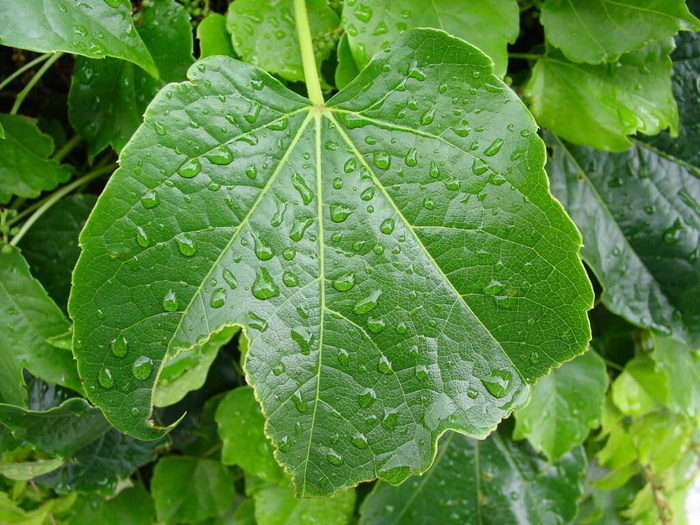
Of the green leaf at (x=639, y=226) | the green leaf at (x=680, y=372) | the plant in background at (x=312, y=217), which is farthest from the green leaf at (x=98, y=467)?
the green leaf at (x=680, y=372)

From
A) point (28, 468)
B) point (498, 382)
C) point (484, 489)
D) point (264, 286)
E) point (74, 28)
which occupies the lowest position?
point (484, 489)

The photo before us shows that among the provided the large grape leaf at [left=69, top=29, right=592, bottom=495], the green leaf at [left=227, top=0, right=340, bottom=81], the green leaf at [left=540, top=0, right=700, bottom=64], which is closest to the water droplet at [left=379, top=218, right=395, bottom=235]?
the large grape leaf at [left=69, top=29, right=592, bottom=495]

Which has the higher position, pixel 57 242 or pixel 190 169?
pixel 190 169

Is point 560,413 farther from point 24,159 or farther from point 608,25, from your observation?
point 24,159

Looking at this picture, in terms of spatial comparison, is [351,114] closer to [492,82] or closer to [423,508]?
[492,82]

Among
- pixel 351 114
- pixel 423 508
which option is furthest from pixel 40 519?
pixel 351 114

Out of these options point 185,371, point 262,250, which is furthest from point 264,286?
point 185,371

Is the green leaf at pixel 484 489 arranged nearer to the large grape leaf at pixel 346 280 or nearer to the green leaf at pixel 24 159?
the large grape leaf at pixel 346 280
